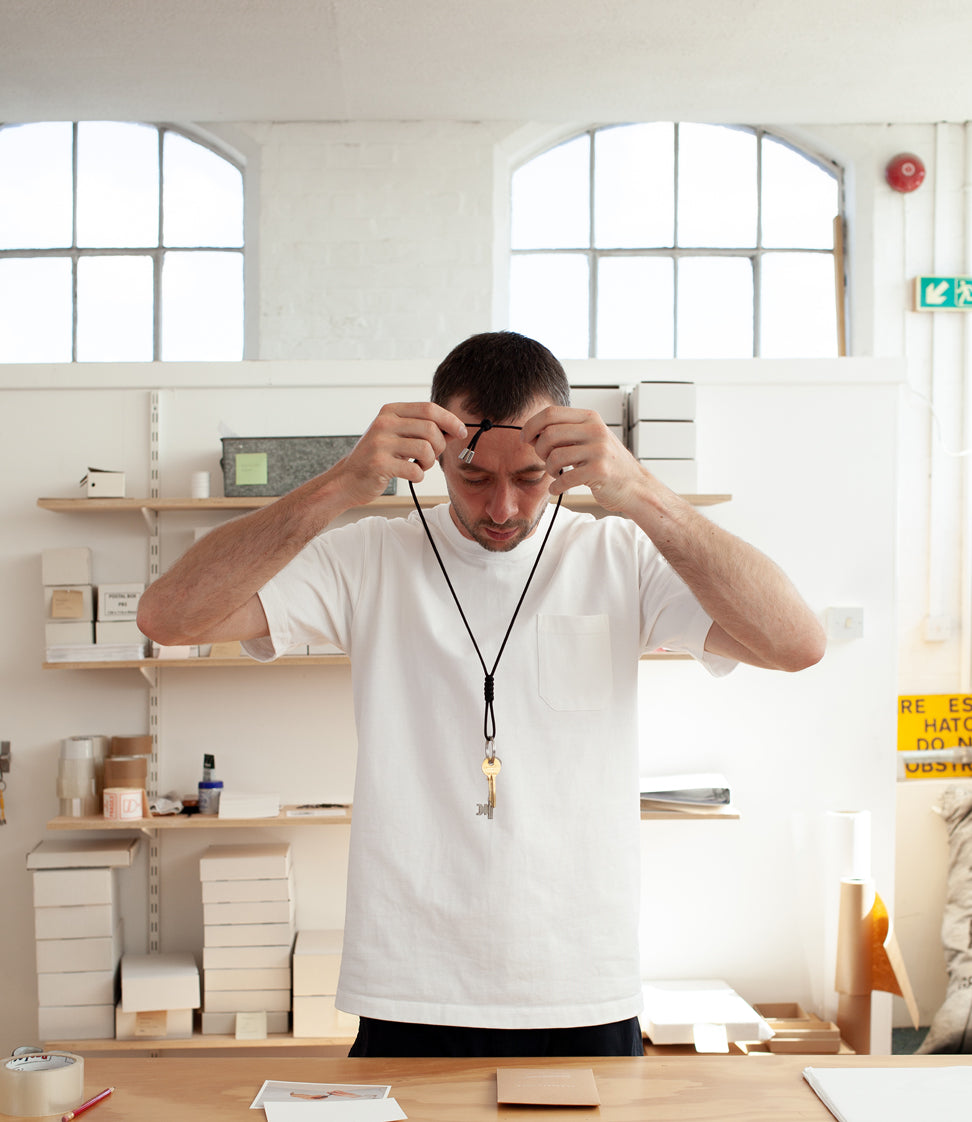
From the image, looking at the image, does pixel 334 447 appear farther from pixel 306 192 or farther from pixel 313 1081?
pixel 313 1081

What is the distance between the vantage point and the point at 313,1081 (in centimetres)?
118

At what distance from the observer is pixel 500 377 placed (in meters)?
1.38

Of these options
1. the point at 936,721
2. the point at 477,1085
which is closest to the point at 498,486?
the point at 477,1085

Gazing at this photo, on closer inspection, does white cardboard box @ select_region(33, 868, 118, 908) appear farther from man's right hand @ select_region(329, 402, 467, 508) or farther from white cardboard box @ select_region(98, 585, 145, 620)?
man's right hand @ select_region(329, 402, 467, 508)

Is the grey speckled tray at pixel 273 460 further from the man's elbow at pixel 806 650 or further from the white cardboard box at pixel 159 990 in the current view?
the man's elbow at pixel 806 650

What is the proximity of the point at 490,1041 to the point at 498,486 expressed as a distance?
0.75 m

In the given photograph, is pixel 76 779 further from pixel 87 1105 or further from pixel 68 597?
Answer: pixel 87 1105

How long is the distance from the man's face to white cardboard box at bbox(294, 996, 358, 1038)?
5.92ft

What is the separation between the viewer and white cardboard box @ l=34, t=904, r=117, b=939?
2771 mm

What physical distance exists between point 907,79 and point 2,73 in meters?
3.31

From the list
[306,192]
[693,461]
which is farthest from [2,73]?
[693,461]

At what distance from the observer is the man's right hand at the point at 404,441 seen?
4.18 ft

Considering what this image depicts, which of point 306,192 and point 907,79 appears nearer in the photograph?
point 907,79

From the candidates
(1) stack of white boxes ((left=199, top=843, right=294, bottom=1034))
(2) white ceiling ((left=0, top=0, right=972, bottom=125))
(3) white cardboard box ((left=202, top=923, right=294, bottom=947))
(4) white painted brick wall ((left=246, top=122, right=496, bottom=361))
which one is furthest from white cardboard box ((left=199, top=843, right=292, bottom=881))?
(2) white ceiling ((left=0, top=0, right=972, bottom=125))
